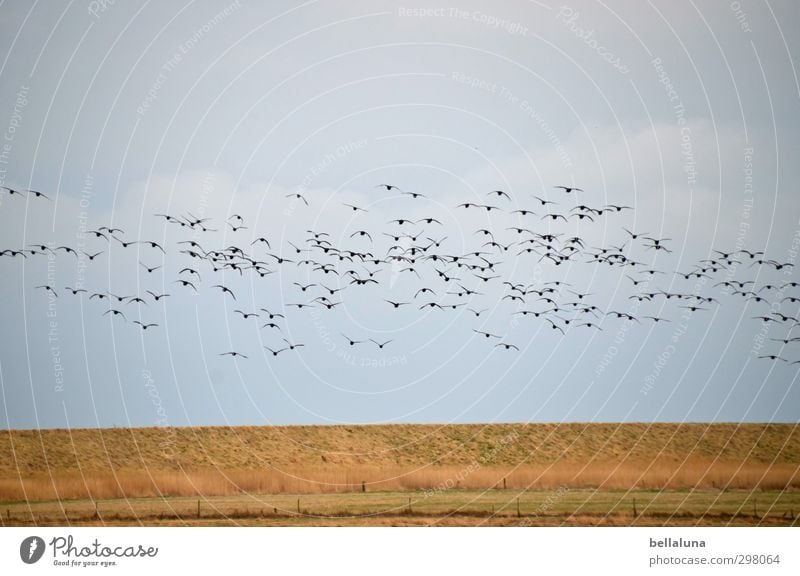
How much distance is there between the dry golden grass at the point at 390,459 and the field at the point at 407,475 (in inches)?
4.9

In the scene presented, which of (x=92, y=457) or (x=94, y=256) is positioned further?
(x=92, y=457)

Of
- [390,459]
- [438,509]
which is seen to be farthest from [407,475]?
[438,509]

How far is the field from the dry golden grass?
12 cm

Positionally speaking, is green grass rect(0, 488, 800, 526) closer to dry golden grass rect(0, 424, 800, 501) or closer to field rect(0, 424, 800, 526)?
field rect(0, 424, 800, 526)

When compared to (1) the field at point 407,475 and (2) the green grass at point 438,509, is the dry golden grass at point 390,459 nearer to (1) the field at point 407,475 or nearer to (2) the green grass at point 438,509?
(1) the field at point 407,475

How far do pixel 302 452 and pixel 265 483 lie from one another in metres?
11.7

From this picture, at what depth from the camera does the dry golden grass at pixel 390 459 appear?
56.2 m

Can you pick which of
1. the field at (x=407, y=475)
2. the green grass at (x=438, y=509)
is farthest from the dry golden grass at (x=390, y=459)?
the green grass at (x=438, y=509)
